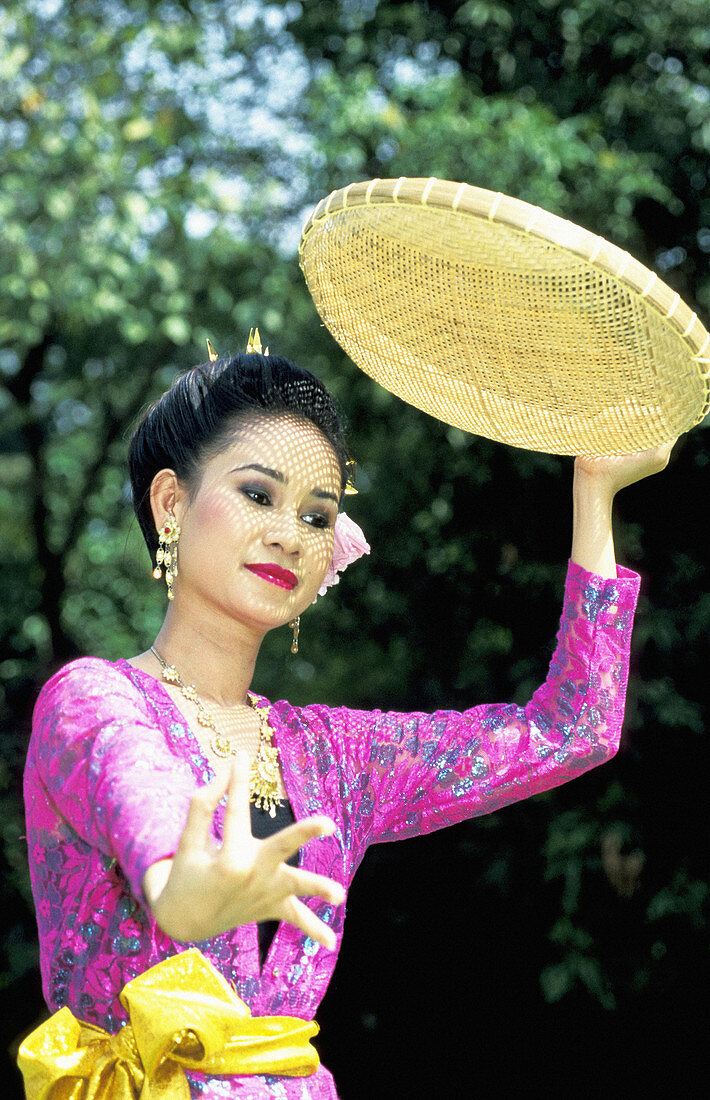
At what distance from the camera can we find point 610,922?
3.03 metres

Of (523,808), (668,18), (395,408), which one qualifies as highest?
(668,18)

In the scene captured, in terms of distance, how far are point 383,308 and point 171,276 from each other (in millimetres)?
2241

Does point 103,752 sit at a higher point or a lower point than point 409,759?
higher

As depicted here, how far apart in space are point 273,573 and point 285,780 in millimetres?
261

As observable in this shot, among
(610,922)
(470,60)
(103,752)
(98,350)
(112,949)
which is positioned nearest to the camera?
(103,752)

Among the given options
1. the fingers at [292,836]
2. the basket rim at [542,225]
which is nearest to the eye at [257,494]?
the basket rim at [542,225]

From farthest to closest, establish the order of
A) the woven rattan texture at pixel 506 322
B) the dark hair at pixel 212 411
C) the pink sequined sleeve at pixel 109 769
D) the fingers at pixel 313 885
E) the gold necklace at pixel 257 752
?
the dark hair at pixel 212 411 < the gold necklace at pixel 257 752 < the woven rattan texture at pixel 506 322 < the pink sequined sleeve at pixel 109 769 < the fingers at pixel 313 885

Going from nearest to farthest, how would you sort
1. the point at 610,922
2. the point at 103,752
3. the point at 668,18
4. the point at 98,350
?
the point at 103,752 → the point at 610,922 → the point at 668,18 → the point at 98,350

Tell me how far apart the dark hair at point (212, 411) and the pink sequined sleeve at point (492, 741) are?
0.35 metres

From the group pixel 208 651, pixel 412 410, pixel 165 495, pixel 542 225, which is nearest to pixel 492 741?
pixel 208 651

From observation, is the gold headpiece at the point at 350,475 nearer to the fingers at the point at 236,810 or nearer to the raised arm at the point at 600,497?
the raised arm at the point at 600,497

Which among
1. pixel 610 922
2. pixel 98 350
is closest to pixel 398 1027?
pixel 610 922

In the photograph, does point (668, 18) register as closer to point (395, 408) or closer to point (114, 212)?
point (395, 408)

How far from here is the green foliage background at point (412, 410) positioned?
3.00 m
